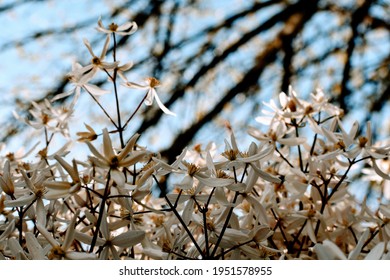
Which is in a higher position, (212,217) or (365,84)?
(365,84)

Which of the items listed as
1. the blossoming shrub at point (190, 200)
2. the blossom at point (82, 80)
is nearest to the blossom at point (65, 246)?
the blossoming shrub at point (190, 200)

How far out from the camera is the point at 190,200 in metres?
0.43

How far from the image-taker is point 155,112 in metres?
1.49

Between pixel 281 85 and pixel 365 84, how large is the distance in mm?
344

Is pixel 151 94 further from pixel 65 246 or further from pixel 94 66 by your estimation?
pixel 65 246

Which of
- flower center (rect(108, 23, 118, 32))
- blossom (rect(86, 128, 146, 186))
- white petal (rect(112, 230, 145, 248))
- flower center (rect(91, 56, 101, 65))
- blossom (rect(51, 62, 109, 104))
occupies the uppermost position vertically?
flower center (rect(108, 23, 118, 32))

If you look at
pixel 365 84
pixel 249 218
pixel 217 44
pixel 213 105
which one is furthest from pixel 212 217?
pixel 365 84

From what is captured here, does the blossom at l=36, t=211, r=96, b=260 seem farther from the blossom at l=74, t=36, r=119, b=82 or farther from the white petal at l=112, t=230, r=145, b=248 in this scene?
the blossom at l=74, t=36, r=119, b=82

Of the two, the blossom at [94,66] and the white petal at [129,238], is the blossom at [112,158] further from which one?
the blossom at [94,66]

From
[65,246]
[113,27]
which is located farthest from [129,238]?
[113,27]

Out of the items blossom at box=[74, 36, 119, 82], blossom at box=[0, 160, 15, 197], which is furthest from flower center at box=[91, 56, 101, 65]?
blossom at box=[0, 160, 15, 197]

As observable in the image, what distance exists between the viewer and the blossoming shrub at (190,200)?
37 cm

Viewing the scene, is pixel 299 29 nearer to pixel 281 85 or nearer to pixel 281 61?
pixel 281 61

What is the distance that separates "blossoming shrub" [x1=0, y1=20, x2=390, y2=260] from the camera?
1.22 feet
